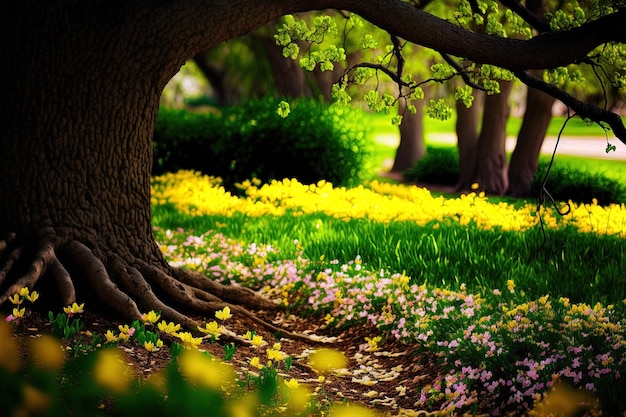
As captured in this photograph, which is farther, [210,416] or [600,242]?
[600,242]

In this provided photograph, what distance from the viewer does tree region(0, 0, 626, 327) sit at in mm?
5133

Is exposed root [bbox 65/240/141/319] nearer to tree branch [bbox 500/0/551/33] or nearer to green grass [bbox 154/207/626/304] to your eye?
green grass [bbox 154/207/626/304]

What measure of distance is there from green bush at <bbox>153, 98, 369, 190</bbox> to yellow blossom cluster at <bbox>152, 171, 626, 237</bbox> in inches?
19.4

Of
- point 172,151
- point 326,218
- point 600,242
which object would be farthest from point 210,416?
point 172,151

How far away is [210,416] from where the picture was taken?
2.22 meters

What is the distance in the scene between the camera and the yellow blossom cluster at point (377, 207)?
28.4ft

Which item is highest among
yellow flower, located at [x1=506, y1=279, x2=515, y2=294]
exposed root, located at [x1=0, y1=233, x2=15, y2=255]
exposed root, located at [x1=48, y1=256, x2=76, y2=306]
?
yellow flower, located at [x1=506, y1=279, x2=515, y2=294]

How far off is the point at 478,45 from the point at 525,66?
369 mm

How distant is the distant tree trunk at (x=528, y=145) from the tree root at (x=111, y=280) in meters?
9.14

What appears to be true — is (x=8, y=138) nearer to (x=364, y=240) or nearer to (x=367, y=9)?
(x=367, y=9)

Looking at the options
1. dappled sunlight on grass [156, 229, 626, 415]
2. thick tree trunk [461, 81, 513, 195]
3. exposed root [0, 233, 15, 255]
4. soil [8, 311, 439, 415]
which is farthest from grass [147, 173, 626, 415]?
thick tree trunk [461, 81, 513, 195]

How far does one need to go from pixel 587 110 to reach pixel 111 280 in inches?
150

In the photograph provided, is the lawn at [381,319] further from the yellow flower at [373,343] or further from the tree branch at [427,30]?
the tree branch at [427,30]

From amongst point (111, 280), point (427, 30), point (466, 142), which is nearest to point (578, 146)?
point (466, 142)
